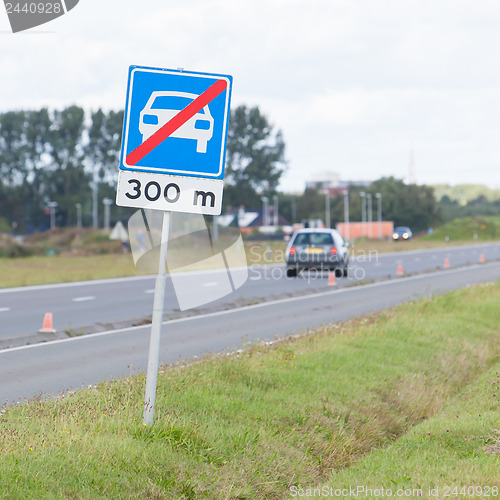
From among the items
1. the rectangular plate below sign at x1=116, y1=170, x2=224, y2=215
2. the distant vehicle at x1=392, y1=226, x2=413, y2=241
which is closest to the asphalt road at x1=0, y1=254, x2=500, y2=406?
the rectangular plate below sign at x1=116, y1=170, x2=224, y2=215

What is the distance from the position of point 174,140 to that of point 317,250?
23105 mm

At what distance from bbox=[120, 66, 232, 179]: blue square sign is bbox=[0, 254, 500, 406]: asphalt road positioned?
10.5 ft

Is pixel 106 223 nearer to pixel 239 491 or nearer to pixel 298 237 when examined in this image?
pixel 298 237

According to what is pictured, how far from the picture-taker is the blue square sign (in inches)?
256

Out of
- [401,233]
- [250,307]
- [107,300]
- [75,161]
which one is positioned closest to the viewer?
[250,307]

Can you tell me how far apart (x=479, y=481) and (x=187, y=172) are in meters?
2.95

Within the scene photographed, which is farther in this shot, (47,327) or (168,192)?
(47,327)

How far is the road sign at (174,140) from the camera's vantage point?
650cm

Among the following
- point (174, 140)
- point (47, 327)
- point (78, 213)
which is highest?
point (78, 213)

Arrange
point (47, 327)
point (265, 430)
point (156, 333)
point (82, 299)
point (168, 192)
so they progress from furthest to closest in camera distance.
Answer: point (82, 299), point (47, 327), point (265, 430), point (156, 333), point (168, 192)

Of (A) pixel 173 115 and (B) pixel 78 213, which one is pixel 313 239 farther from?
(B) pixel 78 213

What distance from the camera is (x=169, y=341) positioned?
14039 mm

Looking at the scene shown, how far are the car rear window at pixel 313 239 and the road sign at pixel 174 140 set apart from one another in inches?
900

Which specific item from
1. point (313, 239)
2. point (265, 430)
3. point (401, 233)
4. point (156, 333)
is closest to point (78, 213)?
point (401, 233)
